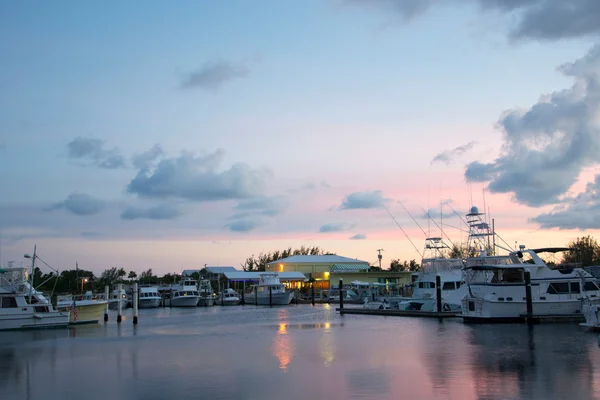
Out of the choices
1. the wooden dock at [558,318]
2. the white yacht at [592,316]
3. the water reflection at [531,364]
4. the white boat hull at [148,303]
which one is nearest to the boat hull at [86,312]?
the water reflection at [531,364]

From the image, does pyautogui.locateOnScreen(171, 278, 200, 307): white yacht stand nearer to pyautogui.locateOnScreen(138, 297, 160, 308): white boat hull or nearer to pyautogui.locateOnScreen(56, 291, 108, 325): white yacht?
pyautogui.locateOnScreen(138, 297, 160, 308): white boat hull

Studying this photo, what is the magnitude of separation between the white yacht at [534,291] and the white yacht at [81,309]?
33016mm

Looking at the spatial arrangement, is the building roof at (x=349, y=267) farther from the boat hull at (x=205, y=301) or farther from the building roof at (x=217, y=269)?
the building roof at (x=217, y=269)

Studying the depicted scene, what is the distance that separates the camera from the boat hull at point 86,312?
56.8 m

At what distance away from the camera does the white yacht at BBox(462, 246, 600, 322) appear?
48219 mm

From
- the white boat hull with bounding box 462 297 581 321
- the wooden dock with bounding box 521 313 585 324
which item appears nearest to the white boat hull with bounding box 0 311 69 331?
the white boat hull with bounding box 462 297 581 321

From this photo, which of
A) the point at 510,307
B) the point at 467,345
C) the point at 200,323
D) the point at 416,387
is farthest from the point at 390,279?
the point at 416,387

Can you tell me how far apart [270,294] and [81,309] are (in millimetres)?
44646

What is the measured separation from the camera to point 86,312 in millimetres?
58375

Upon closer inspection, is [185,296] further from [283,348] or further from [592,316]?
[592,316]

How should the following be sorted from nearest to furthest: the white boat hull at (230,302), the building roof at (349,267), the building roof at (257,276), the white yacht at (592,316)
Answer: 1. the white yacht at (592,316)
2. the white boat hull at (230,302)
3. the building roof at (257,276)
4. the building roof at (349,267)

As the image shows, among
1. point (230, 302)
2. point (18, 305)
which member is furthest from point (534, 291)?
point (230, 302)

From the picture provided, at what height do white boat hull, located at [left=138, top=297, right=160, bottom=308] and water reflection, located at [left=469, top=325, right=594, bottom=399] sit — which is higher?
white boat hull, located at [left=138, top=297, right=160, bottom=308]

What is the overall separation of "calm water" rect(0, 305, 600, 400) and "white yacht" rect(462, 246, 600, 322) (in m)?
2.19
